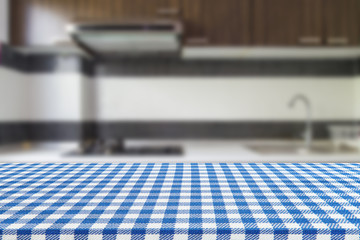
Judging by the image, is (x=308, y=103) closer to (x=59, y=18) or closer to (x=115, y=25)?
(x=115, y=25)

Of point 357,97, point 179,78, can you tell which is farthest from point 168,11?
point 357,97

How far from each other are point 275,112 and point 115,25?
1.45 metres

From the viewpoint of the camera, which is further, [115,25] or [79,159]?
[115,25]

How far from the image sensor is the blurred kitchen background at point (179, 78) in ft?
6.70

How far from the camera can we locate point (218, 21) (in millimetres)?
2057

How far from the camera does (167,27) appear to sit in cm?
190

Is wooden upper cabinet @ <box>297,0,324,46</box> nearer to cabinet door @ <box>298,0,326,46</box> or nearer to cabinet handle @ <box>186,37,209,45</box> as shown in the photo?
cabinet door @ <box>298,0,326,46</box>

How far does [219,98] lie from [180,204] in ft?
6.15

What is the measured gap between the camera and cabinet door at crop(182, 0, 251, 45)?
205 cm

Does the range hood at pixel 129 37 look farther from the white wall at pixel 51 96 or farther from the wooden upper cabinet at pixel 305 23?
the wooden upper cabinet at pixel 305 23

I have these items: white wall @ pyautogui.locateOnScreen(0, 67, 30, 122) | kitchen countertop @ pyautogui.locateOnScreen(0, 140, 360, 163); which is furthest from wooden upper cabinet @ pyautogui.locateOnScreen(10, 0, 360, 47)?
kitchen countertop @ pyautogui.locateOnScreen(0, 140, 360, 163)

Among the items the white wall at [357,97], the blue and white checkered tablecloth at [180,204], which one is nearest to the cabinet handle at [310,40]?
the white wall at [357,97]

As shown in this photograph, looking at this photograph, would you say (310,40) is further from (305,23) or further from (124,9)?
(124,9)

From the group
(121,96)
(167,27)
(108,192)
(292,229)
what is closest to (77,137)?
(121,96)
